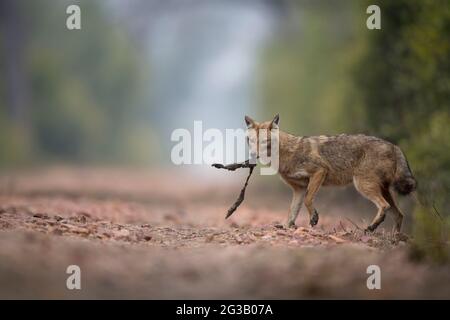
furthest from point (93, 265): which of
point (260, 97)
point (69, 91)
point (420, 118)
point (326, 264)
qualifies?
point (260, 97)

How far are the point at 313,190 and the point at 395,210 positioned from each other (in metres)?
1.30

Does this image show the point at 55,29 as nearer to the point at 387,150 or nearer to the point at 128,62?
the point at 128,62

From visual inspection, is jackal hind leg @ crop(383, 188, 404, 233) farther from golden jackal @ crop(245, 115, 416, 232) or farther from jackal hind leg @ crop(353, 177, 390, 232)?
jackal hind leg @ crop(353, 177, 390, 232)

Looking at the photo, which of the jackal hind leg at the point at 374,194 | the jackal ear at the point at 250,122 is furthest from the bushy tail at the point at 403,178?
the jackal ear at the point at 250,122

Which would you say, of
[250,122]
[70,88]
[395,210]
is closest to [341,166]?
[395,210]

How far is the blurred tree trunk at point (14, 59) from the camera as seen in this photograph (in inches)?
1897

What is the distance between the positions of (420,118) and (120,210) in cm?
757

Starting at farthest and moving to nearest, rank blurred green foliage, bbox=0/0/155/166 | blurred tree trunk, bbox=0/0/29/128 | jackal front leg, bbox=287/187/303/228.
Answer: blurred tree trunk, bbox=0/0/29/128 → blurred green foliage, bbox=0/0/155/166 → jackal front leg, bbox=287/187/303/228

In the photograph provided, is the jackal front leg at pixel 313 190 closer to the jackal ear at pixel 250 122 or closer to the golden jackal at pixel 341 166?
the golden jackal at pixel 341 166

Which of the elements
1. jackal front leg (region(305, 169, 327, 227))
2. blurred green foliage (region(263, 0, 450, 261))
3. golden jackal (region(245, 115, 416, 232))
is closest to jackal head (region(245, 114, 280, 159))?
golden jackal (region(245, 115, 416, 232))

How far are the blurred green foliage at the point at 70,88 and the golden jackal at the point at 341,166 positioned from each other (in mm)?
28054

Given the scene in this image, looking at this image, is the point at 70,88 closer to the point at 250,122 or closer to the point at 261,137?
the point at 250,122

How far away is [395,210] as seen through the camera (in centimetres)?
1159

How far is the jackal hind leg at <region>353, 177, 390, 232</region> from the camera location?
1122 centimetres
